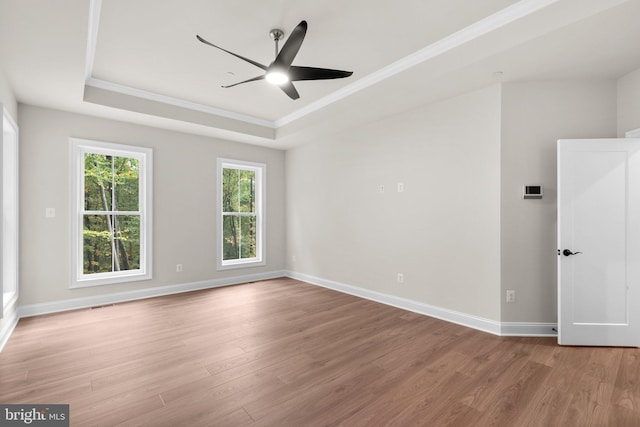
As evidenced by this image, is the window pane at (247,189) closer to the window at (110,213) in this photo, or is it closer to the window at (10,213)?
the window at (110,213)

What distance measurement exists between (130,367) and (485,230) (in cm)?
372

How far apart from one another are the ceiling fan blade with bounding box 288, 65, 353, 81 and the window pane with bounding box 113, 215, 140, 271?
3.54m

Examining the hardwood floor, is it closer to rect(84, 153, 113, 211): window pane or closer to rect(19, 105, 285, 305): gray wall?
→ rect(19, 105, 285, 305): gray wall

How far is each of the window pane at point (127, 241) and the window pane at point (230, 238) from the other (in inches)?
55.2

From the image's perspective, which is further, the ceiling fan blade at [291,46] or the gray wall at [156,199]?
the gray wall at [156,199]

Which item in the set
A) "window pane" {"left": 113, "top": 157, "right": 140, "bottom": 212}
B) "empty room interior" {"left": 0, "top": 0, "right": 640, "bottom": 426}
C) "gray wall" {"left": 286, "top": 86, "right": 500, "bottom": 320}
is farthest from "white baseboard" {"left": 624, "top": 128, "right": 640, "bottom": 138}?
"window pane" {"left": 113, "top": 157, "right": 140, "bottom": 212}

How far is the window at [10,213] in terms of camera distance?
10.6ft

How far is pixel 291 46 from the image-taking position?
237 cm

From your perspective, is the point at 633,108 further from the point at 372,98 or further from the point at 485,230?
the point at 372,98

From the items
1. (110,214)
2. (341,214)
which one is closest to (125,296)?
(110,214)

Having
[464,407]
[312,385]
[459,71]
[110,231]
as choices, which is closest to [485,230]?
[459,71]

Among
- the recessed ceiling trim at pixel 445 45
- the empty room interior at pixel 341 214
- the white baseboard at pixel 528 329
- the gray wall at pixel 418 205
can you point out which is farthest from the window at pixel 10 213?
the white baseboard at pixel 528 329

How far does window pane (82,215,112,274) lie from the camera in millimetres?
4332

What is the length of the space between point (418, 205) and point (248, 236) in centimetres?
342
